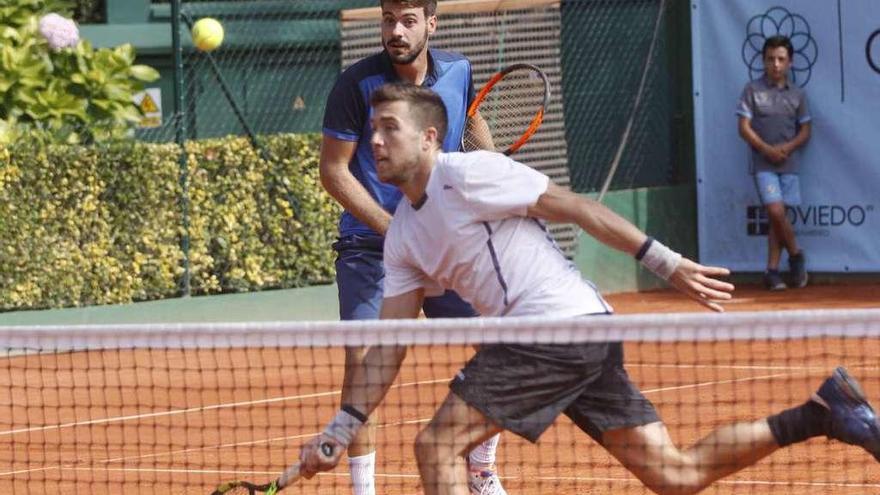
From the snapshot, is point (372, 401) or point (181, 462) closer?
point (372, 401)

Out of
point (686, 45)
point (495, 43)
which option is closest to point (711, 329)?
point (495, 43)

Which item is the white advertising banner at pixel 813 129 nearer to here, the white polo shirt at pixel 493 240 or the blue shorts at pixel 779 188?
the blue shorts at pixel 779 188

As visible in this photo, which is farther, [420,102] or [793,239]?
[793,239]

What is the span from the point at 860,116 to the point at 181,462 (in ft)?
23.1

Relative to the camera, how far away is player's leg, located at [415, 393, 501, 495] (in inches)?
169

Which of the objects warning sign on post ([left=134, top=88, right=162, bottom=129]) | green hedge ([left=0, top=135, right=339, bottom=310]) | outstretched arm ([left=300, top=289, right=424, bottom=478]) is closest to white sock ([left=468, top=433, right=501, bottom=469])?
outstretched arm ([left=300, top=289, right=424, bottom=478])

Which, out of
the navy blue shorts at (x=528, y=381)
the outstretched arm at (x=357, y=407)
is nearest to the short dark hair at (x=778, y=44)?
the outstretched arm at (x=357, y=407)

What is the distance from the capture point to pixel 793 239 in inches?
488

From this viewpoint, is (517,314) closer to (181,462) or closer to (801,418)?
(801,418)

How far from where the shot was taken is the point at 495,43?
12.4 m

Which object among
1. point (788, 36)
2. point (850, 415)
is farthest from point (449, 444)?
point (788, 36)

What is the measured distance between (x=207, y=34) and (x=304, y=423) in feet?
15.6

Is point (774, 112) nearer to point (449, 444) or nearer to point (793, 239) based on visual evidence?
point (793, 239)

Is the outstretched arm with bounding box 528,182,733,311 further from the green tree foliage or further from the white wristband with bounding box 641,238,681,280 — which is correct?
the green tree foliage
